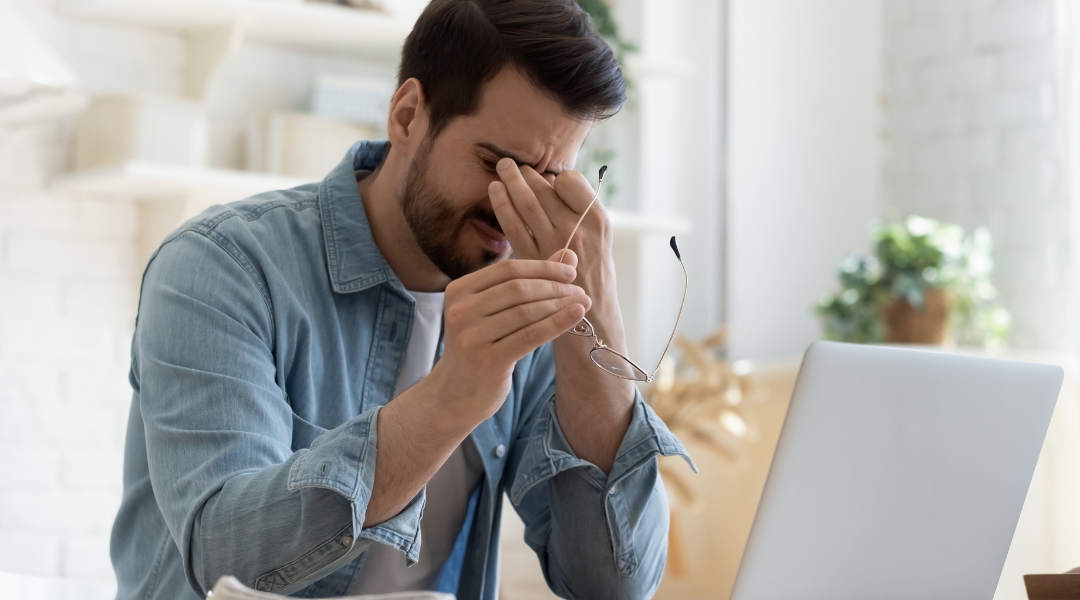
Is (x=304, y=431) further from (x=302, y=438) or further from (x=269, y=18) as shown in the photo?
(x=269, y=18)

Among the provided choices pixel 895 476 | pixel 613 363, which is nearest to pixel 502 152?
pixel 613 363

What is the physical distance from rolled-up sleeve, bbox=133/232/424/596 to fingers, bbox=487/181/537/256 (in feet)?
0.81

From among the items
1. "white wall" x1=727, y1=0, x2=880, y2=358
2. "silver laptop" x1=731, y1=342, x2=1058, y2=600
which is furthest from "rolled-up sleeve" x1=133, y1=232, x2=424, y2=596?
"white wall" x1=727, y1=0, x2=880, y2=358

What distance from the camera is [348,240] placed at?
3.76 feet

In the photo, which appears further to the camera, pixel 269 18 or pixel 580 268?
pixel 269 18

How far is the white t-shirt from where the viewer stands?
1.19m

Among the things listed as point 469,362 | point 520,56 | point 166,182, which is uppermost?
point 520,56

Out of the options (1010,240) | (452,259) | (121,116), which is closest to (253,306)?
(452,259)

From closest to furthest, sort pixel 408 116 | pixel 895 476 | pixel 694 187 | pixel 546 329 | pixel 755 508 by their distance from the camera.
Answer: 1. pixel 546 329
2. pixel 895 476
3. pixel 408 116
4. pixel 755 508
5. pixel 694 187

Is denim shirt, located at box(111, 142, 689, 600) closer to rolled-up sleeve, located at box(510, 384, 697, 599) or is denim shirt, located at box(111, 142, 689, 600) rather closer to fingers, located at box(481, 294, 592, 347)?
rolled-up sleeve, located at box(510, 384, 697, 599)

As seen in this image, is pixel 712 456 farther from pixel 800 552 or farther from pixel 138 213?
pixel 800 552

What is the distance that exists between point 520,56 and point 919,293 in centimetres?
145

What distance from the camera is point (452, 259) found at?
1.14 metres

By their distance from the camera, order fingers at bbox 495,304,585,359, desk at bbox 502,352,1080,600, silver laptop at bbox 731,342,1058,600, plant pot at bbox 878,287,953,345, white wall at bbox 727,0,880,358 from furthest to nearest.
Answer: white wall at bbox 727,0,880,358 < plant pot at bbox 878,287,953,345 < desk at bbox 502,352,1080,600 < silver laptop at bbox 731,342,1058,600 < fingers at bbox 495,304,585,359
